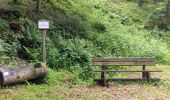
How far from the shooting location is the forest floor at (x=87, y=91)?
10.3 metres

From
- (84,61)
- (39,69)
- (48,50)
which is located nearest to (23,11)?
(48,50)

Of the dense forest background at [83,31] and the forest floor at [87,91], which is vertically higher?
the dense forest background at [83,31]

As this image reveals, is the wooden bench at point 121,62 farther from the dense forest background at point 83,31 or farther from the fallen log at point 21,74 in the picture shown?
the fallen log at point 21,74

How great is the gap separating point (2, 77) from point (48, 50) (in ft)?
11.8

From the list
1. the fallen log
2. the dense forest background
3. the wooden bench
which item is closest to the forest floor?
the fallen log

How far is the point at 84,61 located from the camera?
13.9 meters

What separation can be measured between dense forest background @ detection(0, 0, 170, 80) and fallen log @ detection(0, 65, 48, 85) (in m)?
1.54

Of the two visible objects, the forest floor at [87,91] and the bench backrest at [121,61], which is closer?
the forest floor at [87,91]

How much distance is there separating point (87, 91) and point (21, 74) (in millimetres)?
2128

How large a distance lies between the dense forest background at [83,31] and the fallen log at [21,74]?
1.54 meters

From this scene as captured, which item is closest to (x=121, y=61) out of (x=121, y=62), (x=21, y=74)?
(x=121, y=62)

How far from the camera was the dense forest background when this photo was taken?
13.7 meters

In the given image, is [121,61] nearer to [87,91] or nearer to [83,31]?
[87,91]

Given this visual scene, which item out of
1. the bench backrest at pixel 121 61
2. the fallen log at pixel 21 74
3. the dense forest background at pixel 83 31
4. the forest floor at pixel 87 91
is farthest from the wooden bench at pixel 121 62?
the fallen log at pixel 21 74
